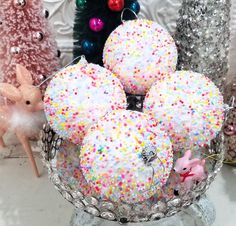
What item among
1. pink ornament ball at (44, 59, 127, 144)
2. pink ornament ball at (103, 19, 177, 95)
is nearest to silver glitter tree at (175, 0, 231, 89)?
pink ornament ball at (103, 19, 177, 95)

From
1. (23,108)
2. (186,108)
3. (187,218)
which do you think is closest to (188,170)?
(186,108)

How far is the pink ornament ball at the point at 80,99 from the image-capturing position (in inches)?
23.9

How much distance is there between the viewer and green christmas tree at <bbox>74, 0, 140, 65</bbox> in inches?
29.6

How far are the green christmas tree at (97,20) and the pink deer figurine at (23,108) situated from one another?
0.12m

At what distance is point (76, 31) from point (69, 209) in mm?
333

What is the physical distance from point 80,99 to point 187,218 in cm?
34

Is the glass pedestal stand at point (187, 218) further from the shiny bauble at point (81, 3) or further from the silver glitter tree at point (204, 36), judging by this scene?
the shiny bauble at point (81, 3)

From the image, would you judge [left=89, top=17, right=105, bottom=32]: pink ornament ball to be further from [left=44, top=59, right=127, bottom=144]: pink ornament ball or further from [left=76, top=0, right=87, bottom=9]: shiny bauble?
[left=44, top=59, right=127, bottom=144]: pink ornament ball

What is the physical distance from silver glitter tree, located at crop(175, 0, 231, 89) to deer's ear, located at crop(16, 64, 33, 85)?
27 cm

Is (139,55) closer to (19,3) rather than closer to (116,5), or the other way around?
(116,5)

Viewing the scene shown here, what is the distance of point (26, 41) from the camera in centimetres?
79

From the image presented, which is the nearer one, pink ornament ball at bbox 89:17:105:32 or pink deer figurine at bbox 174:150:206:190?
pink deer figurine at bbox 174:150:206:190

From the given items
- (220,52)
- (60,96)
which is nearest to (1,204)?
(60,96)

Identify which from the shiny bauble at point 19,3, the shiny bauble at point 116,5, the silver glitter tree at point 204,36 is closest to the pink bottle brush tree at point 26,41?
the shiny bauble at point 19,3
